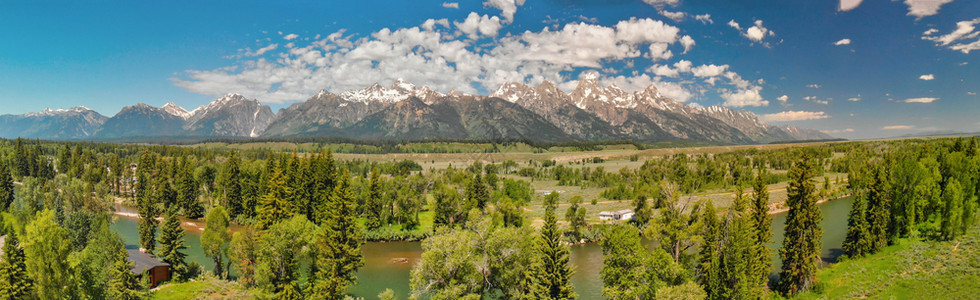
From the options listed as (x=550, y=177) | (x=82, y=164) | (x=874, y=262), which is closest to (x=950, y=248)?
(x=874, y=262)

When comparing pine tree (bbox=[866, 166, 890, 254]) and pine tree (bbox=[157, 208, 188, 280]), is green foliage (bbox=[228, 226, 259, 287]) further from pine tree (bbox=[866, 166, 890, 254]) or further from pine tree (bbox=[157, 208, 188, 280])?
pine tree (bbox=[866, 166, 890, 254])

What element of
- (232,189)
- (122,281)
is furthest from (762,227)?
(232,189)

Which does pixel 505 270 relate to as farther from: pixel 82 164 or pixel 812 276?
pixel 82 164

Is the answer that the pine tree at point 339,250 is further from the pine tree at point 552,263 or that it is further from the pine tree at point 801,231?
the pine tree at point 801,231

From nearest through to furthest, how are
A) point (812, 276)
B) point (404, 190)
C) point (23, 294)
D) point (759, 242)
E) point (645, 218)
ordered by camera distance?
point (23, 294)
point (759, 242)
point (812, 276)
point (645, 218)
point (404, 190)

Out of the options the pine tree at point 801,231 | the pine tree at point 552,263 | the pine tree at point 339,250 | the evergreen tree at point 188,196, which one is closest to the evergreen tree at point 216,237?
the pine tree at point 339,250

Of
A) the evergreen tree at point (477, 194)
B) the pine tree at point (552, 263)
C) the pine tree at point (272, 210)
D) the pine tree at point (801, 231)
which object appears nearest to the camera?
the pine tree at point (552, 263)
